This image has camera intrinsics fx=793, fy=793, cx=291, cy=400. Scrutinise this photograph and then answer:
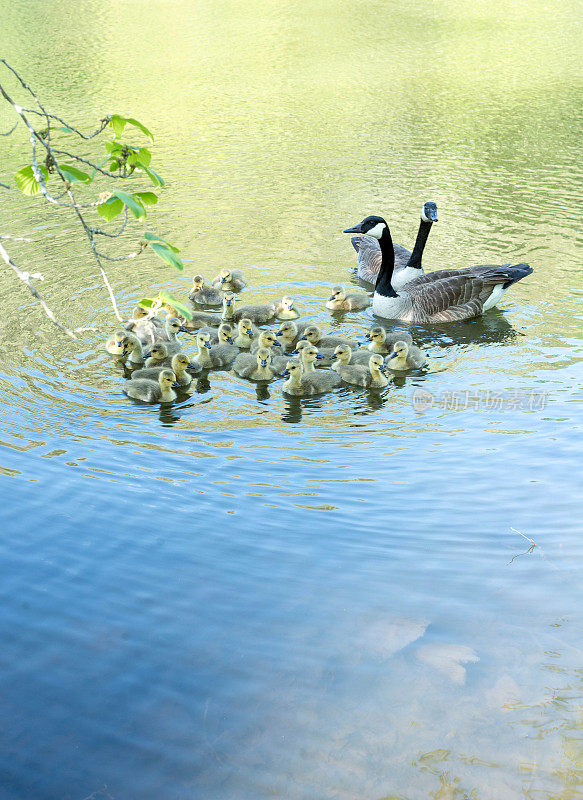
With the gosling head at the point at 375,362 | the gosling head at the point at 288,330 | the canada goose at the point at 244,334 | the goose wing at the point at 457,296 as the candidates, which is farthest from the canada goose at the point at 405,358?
the canada goose at the point at 244,334

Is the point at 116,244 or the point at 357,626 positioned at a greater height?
Result: the point at 116,244

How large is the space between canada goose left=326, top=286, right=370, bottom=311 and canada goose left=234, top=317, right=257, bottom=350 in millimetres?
1507

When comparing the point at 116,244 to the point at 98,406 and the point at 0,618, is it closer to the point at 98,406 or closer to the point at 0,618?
the point at 98,406

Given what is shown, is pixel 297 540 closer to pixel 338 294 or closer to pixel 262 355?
pixel 262 355

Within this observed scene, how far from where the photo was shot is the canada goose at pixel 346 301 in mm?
10625

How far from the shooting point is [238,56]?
86.1 ft

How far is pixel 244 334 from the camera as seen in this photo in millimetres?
9641

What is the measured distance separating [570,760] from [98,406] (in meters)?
5.51

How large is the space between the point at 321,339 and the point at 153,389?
2.29 meters

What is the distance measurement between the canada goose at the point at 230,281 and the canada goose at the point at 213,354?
6.18ft

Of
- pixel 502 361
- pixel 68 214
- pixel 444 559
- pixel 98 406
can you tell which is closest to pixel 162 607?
pixel 444 559

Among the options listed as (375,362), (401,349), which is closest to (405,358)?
(401,349)

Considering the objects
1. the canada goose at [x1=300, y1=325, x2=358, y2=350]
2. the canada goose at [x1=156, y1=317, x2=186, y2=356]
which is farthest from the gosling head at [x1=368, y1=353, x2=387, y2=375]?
the canada goose at [x1=156, y1=317, x2=186, y2=356]

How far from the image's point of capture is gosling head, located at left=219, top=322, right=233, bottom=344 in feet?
31.5
